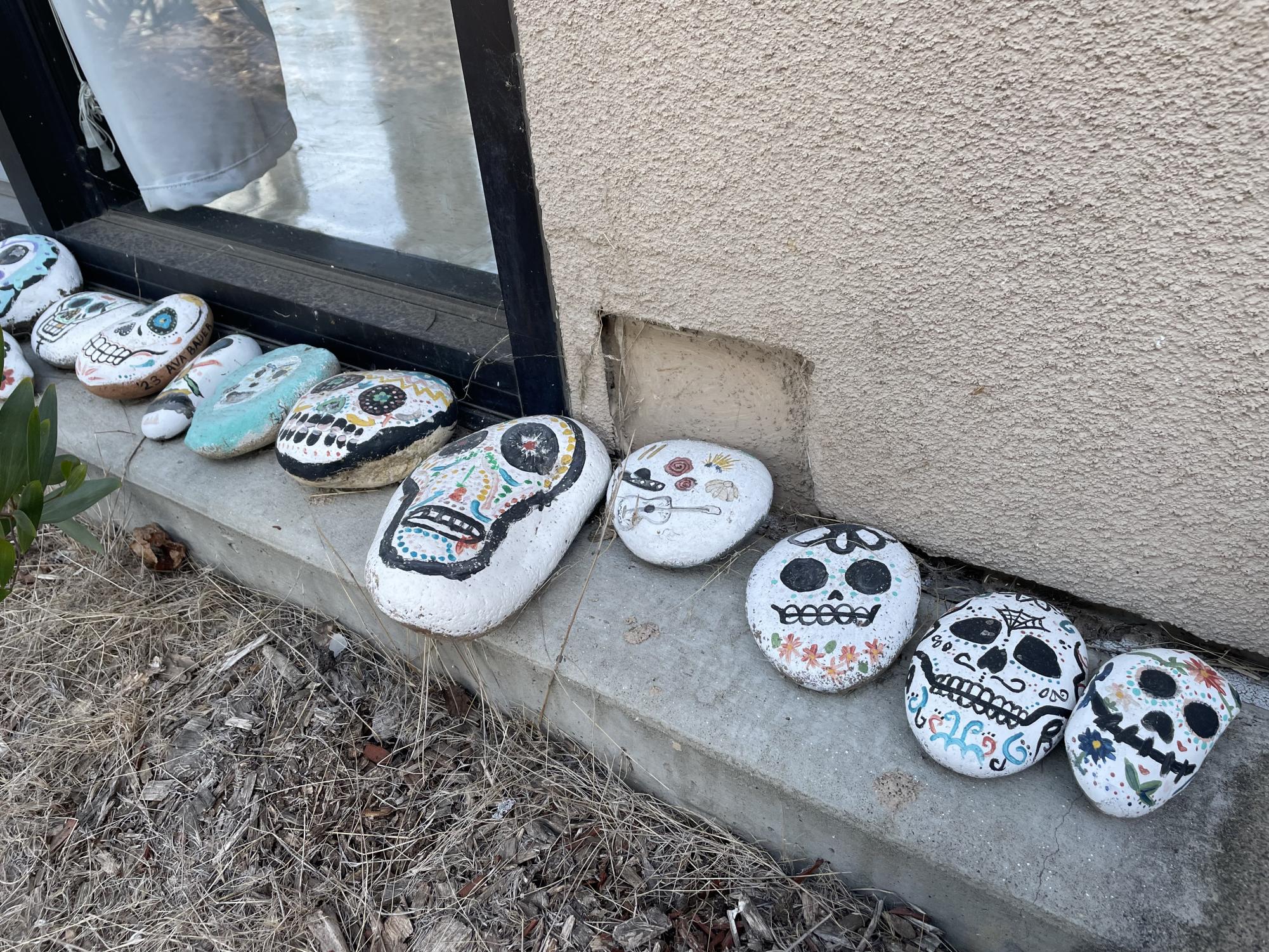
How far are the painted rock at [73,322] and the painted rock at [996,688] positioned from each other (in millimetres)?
2096

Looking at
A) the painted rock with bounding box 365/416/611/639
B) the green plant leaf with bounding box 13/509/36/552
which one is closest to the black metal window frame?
the painted rock with bounding box 365/416/611/639

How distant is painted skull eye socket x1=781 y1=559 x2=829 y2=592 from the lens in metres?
1.47

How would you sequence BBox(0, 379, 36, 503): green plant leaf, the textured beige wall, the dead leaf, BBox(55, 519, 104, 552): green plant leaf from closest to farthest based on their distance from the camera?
1. the textured beige wall
2. BBox(0, 379, 36, 503): green plant leaf
3. BBox(55, 519, 104, 552): green plant leaf
4. the dead leaf

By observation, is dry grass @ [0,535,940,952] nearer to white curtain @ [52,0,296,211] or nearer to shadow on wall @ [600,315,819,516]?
shadow on wall @ [600,315,819,516]

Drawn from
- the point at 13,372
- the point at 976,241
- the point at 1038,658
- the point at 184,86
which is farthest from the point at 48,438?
→ the point at 1038,658

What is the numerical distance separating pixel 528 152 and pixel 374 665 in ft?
3.41

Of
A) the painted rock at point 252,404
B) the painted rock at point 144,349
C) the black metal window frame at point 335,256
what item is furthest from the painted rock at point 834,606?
the painted rock at point 144,349

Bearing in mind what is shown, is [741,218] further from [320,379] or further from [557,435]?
[320,379]

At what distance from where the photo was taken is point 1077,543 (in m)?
1.44

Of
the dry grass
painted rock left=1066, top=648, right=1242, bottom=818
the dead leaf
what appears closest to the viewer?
painted rock left=1066, top=648, right=1242, bottom=818

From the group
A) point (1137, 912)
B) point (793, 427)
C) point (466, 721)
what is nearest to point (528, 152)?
point (793, 427)

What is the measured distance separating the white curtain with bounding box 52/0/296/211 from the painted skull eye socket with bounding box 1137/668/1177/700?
2.33 metres

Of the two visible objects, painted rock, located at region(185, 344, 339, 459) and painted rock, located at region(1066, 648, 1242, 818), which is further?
painted rock, located at region(185, 344, 339, 459)

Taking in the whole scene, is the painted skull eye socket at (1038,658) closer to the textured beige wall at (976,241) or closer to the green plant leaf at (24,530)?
the textured beige wall at (976,241)
